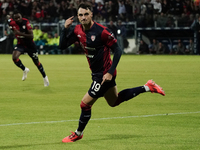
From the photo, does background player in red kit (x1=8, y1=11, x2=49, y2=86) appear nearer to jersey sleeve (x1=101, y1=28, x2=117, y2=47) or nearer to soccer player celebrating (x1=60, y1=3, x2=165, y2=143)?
soccer player celebrating (x1=60, y1=3, x2=165, y2=143)

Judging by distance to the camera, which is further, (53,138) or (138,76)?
(138,76)

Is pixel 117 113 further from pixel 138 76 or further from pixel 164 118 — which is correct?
pixel 138 76

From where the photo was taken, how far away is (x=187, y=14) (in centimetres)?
3030

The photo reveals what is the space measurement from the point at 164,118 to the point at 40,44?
26.1 m

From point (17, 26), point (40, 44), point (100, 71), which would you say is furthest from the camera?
point (40, 44)

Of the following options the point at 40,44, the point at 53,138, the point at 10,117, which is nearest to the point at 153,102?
the point at 10,117

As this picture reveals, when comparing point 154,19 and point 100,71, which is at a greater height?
point 100,71

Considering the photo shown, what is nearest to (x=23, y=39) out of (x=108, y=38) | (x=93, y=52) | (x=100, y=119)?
(x=100, y=119)

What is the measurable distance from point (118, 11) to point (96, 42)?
2597cm

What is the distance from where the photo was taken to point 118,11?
107 ft

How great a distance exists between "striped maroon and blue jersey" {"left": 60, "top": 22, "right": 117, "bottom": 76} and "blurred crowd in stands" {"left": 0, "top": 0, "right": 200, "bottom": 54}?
78.4ft

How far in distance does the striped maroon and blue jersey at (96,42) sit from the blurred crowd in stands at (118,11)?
78.4 ft

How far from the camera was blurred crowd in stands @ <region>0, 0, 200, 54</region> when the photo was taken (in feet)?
99.9

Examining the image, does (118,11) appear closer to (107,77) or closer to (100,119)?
(100,119)
